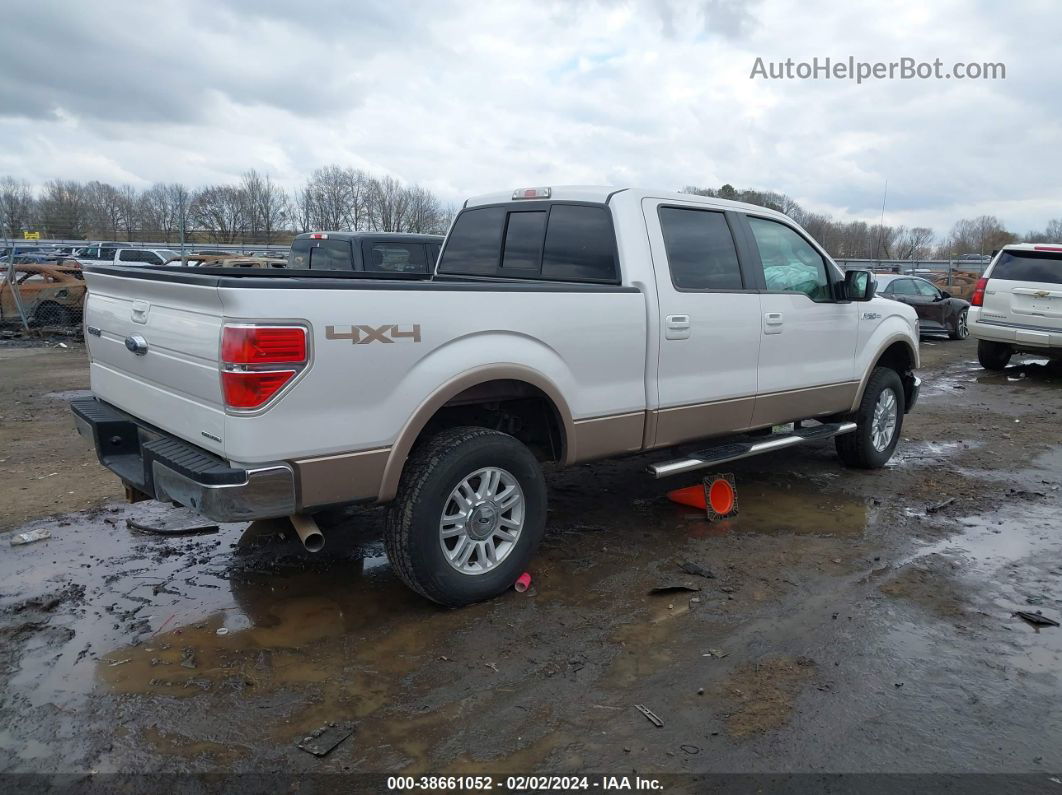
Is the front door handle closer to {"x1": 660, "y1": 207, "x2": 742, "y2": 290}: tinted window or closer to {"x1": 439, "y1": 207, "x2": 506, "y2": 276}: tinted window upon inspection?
{"x1": 660, "y1": 207, "x2": 742, "y2": 290}: tinted window

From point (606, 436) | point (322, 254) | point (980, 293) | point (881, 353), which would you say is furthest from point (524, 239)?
point (980, 293)

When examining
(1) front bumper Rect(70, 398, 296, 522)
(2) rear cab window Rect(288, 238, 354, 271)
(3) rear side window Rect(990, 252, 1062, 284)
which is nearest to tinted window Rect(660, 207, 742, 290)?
(1) front bumper Rect(70, 398, 296, 522)

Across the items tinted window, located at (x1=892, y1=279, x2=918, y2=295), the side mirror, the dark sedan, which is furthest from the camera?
the dark sedan

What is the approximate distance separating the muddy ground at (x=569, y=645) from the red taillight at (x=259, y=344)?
1358 mm

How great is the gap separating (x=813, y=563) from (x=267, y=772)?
128 inches

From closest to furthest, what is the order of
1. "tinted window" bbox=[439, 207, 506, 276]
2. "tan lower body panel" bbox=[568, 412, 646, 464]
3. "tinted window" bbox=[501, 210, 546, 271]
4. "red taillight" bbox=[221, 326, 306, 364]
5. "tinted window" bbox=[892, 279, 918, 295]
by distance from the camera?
"red taillight" bbox=[221, 326, 306, 364] < "tan lower body panel" bbox=[568, 412, 646, 464] < "tinted window" bbox=[501, 210, 546, 271] < "tinted window" bbox=[439, 207, 506, 276] < "tinted window" bbox=[892, 279, 918, 295]

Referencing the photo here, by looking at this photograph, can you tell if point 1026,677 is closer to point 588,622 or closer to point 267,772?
point 588,622

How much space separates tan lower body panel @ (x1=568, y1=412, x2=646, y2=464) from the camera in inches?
170

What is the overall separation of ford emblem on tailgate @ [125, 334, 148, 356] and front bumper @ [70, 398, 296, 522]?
388 mm

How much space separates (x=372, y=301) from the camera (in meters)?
3.38

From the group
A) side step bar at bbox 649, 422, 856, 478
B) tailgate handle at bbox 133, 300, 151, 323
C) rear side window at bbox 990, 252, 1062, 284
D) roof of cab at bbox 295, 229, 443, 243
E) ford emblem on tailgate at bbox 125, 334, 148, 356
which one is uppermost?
roof of cab at bbox 295, 229, 443, 243

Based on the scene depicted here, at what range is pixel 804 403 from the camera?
18.9 feet

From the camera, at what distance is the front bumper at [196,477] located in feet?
10.4

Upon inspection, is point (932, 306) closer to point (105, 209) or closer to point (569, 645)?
point (569, 645)
